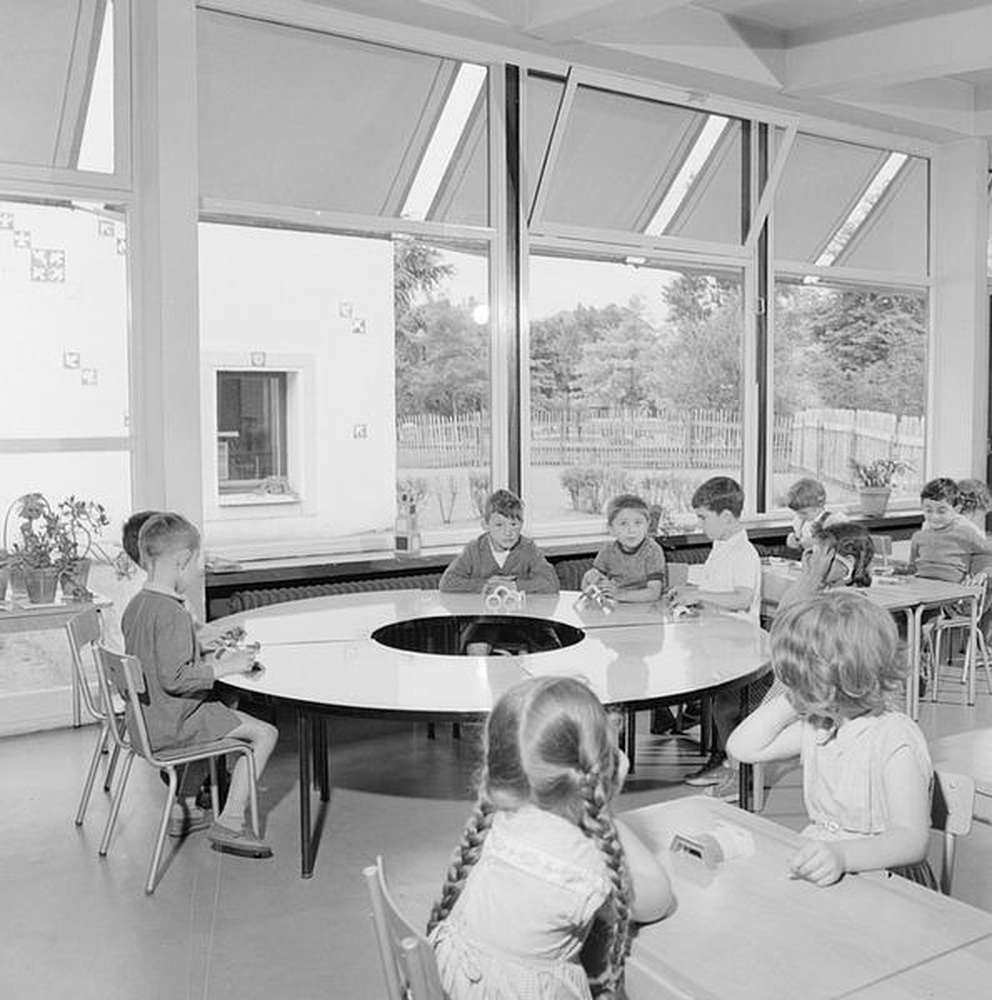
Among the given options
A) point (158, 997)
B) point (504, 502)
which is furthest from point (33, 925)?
point (504, 502)

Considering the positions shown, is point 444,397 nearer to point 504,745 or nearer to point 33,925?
point 33,925

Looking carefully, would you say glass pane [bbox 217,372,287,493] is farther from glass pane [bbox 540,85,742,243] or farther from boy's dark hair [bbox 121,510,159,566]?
glass pane [bbox 540,85,742,243]

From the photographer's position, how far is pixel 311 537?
6.24m

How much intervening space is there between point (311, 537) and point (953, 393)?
5207mm

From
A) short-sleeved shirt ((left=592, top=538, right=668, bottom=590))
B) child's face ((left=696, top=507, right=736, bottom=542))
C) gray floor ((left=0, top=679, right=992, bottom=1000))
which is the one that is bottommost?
gray floor ((left=0, top=679, right=992, bottom=1000))

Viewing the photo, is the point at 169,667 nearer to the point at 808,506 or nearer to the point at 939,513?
the point at 808,506

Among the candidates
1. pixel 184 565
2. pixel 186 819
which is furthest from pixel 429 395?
pixel 186 819

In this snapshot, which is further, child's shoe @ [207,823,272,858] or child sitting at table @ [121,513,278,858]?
child's shoe @ [207,823,272,858]

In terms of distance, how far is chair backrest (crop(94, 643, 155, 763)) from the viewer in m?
3.56

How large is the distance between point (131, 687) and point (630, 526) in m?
2.36

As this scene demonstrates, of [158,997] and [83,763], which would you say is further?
[83,763]

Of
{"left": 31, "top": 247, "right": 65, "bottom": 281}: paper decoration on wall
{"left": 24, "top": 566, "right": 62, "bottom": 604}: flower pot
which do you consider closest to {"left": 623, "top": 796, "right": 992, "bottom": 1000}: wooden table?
{"left": 24, "top": 566, "right": 62, "bottom": 604}: flower pot

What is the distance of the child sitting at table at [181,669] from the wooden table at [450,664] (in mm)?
152

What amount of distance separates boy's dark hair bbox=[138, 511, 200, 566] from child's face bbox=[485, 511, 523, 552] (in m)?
1.67
